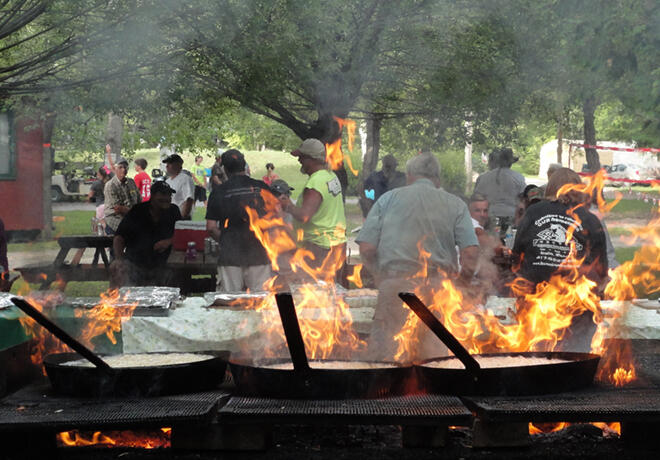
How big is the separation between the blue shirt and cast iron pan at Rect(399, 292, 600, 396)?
1.20 metres

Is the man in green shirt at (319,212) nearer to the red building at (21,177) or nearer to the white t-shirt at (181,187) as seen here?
the white t-shirt at (181,187)

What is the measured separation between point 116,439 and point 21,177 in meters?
14.0

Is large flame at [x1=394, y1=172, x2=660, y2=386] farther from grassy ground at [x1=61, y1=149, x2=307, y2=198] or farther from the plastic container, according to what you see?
grassy ground at [x1=61, y1=149, x2=307, y2=198]

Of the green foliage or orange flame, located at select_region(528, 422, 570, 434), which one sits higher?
the green foliage

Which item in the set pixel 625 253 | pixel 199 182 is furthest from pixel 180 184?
pixel 199 182

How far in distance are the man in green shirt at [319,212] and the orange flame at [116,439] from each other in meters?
2.34

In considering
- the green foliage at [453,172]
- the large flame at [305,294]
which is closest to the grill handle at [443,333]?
the large flame at [305,294]

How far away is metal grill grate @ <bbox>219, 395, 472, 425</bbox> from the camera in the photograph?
12.6 ft

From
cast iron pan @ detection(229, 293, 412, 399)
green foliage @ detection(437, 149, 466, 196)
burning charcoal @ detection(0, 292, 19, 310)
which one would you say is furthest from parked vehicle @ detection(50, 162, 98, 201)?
cast iron pan @ detection(229, 293, 412, 399)

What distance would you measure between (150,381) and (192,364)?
229mm

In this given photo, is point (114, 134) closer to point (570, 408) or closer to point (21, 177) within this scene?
point (21, 177)

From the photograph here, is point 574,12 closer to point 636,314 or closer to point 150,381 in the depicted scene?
point 636,314

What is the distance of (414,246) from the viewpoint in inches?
212

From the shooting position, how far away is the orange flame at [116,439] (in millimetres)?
4762
